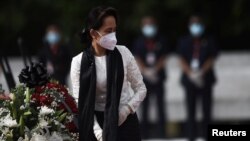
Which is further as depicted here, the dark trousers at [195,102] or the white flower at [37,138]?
the dark trousers at [195,102]

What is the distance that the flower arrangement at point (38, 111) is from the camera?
21.6 ft

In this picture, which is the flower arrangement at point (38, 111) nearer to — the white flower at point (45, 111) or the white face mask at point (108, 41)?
the white flower at point (45, 111)

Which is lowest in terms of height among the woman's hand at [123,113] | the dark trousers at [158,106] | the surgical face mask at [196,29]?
the dark trousers at [158,106]

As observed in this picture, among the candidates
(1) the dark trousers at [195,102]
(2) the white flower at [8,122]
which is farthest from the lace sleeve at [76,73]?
(1) the dark trousers at [195,102]

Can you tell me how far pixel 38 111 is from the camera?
6750 millimetres

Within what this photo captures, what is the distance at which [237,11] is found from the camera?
19.5 m

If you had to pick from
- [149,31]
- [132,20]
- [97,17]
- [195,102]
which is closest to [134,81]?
[97,17]

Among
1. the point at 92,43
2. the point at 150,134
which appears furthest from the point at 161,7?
the point at 92,43

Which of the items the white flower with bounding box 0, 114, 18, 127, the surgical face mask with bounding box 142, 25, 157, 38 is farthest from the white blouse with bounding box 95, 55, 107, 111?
the surgical face mask with bounding box 142, 25, 157, 38

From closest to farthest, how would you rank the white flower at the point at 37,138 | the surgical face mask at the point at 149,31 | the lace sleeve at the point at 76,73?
the white flower at the point at 37,138 → the lace sleeve at the point at 76,73 → the surgical face mask at the point at 149,31

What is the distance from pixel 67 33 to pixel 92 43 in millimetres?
12493

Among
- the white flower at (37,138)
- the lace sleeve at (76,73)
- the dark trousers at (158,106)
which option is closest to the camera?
the white flower at (37,138)

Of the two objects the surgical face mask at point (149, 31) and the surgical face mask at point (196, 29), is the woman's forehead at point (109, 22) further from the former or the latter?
the surgical face mask at point (149, 31)

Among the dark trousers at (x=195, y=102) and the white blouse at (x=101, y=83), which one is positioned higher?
the white blouse at (x=101, y=83)
